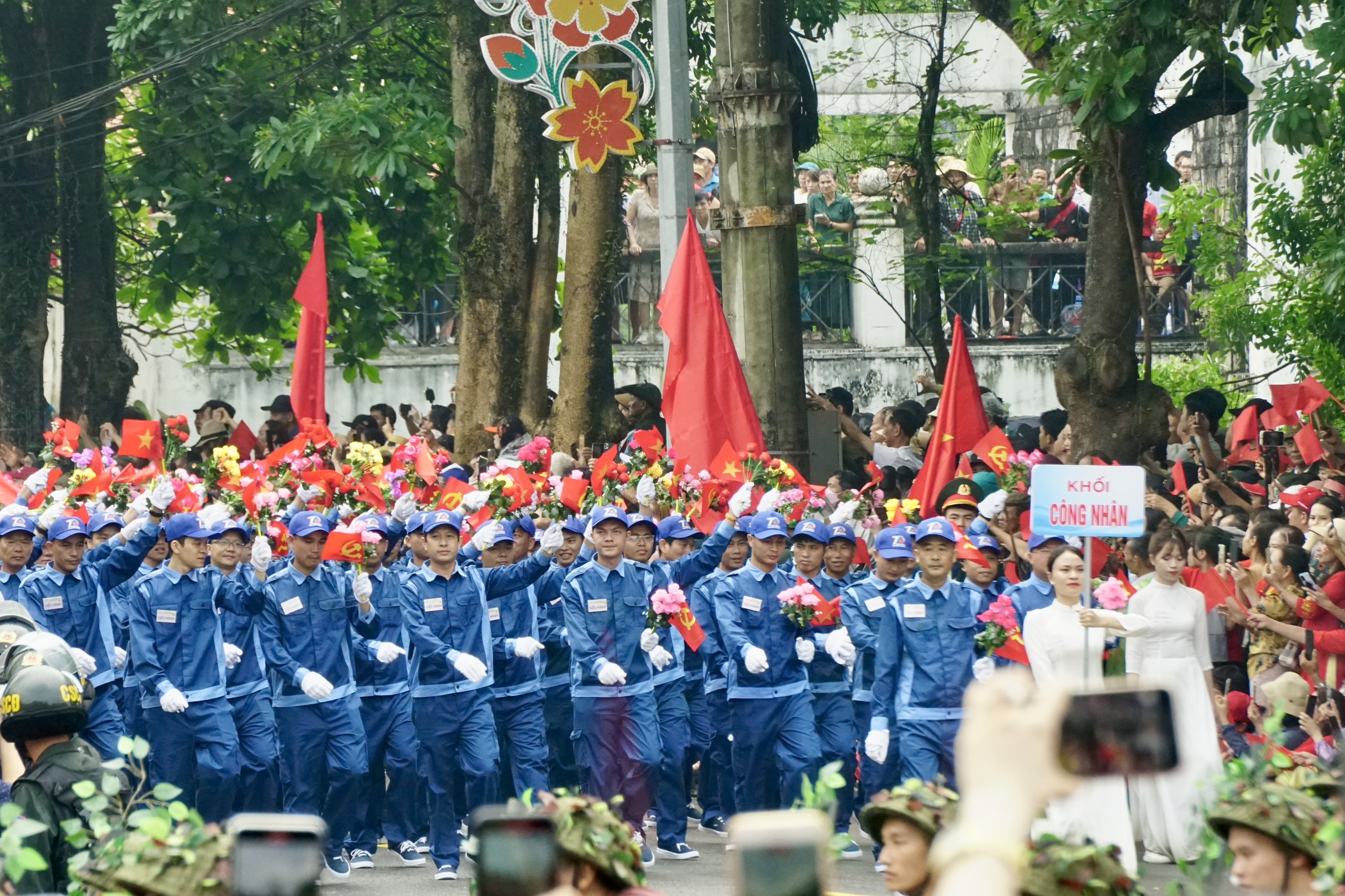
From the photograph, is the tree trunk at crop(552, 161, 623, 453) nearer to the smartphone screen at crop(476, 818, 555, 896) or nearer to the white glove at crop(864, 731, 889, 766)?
the white glove at crop(864, 731, 889, 766)

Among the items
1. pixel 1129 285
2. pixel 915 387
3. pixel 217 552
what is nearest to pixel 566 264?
pixel 1129 285

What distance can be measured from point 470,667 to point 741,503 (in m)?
1.85

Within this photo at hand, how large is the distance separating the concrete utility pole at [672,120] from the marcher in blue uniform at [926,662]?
3.77 meters

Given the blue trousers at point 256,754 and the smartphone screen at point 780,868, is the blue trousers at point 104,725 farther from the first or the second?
the smartphone screen at point 780,868

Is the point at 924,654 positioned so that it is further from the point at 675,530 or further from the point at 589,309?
the point at 589,309

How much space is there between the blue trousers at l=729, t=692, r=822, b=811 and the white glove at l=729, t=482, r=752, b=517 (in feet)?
3.68

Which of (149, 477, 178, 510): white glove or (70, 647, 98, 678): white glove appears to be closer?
(70, 647, 98, 678): white glove

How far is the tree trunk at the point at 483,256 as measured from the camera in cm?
1794

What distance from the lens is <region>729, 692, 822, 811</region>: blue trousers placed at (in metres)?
11.0

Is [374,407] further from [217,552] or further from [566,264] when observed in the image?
[217,552]

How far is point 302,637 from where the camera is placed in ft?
35.8

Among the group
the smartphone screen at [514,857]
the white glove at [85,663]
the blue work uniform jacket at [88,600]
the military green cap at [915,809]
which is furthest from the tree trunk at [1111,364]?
the smartphone screen at [514,857]

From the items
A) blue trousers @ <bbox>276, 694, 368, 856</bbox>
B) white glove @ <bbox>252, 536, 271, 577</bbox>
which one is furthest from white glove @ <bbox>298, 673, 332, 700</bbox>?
white glove @ <bbox>252, 536, 271, 577</bbox>

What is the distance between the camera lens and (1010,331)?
Answer: 23.6 meters
